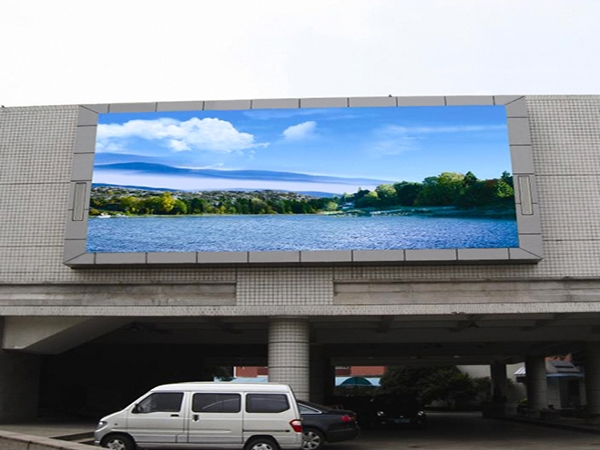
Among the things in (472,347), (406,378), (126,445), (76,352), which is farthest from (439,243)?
(406,378)

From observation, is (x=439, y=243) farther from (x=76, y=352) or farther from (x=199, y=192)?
(x=76, y=352)

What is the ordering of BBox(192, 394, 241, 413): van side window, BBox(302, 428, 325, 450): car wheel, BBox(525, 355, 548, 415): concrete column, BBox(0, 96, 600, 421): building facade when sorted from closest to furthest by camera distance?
BBox(192, 394, 241, 413): van side window < BBox(302, 428, 325, 450): car wheel < BBox(0, 96, 600, 421): building facade < BBox(525, 355, 548, 415): concrete column

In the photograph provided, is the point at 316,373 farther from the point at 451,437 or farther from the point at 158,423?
the point at 158,423

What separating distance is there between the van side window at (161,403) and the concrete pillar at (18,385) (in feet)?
26.4

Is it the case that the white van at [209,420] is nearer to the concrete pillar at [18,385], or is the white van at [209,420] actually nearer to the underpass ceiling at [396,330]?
the underpass ceiling at [396,330]

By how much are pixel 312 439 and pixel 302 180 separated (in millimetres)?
7363

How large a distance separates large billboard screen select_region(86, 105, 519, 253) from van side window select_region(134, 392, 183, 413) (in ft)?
17.6

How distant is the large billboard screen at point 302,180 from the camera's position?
60.0 ft

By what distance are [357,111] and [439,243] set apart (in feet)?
15.2

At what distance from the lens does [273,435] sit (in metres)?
13.2

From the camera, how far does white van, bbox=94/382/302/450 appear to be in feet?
43.4

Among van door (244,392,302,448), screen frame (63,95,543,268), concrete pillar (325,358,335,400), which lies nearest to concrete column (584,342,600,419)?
screen frame (63,95,543,268)

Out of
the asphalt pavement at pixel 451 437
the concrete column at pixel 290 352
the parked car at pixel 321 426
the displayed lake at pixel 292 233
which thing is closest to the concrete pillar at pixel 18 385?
the asphalt pavement at pixel 451 437

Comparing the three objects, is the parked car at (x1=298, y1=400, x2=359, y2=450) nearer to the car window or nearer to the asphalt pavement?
the car window
